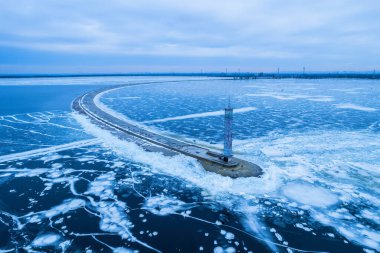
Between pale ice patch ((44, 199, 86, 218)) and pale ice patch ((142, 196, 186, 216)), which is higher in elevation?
pale ice patch ((44, 199, 86, 218))

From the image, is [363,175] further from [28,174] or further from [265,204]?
[28,174]

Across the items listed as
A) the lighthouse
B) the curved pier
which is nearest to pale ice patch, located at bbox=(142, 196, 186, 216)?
the curved pier

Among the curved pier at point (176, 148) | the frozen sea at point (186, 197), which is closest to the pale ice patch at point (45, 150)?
the frozen sea at point (186, 197)

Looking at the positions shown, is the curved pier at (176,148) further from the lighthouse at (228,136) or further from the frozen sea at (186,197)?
the frozen sea at (186,197)

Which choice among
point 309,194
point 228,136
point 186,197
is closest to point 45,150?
point 186,197

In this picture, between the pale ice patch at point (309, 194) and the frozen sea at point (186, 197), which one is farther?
the pale ice patch at point (309, 194)

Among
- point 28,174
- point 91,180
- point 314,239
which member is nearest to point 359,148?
point 314,239

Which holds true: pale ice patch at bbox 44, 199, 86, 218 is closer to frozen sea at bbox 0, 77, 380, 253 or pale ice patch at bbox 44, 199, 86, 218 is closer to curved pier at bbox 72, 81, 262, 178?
frozen sea at bbox 0, 77, 380, 253
